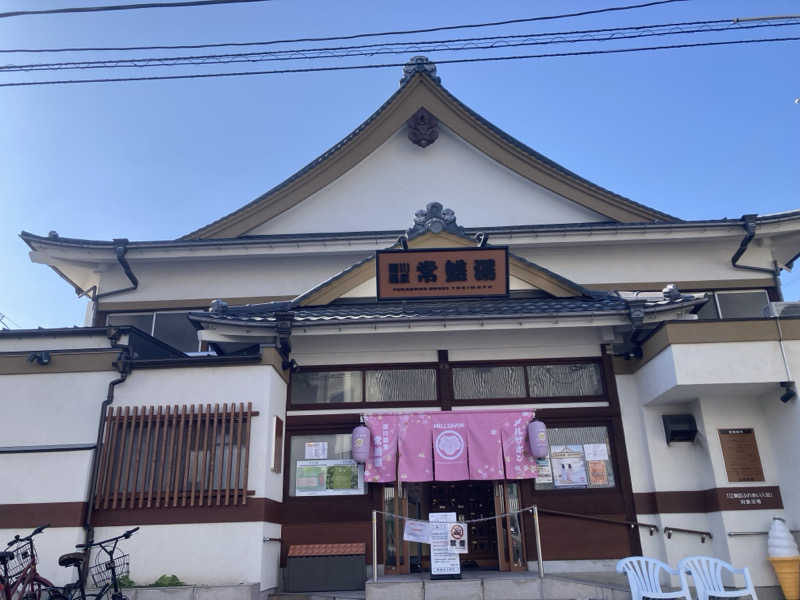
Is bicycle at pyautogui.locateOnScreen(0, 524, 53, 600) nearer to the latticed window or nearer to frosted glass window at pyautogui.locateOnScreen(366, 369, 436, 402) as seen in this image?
the latticed window

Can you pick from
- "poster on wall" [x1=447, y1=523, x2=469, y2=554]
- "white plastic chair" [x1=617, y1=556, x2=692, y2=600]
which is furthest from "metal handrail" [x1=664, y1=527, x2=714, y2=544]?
"poster on wall" [x1=447, y1=523, x2=469, y2=554]

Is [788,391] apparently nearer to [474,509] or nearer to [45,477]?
[474,509]

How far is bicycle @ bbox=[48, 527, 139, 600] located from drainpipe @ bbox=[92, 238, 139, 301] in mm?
6235

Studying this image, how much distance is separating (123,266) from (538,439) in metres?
9.26

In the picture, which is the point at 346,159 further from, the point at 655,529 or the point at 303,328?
the point at 655,529

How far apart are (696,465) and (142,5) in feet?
34.4

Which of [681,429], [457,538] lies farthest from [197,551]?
[681,429]

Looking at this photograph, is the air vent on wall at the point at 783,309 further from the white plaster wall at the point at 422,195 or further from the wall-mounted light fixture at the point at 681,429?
the white plaster wall at the point at 422,195

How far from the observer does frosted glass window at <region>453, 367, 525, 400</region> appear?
34.5ft

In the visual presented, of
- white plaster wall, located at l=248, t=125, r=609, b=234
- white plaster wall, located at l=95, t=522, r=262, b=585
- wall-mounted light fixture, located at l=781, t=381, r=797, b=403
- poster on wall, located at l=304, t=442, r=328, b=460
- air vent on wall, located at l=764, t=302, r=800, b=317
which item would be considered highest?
white plaster wall, located at l=248, t=125, r=609, b=234

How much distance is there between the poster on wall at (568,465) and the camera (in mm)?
9992

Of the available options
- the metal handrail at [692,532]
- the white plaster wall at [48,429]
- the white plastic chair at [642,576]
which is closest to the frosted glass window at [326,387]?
the white plaster wall at [48,429]

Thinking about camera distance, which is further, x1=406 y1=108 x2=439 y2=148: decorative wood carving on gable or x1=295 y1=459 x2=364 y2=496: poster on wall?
x1=406 y1=108 x2=439 y2=148: decorative wood carving on gable

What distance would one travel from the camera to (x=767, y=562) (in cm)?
904
